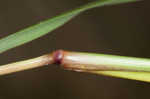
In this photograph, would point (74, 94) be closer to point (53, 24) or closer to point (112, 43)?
point (112, 43)

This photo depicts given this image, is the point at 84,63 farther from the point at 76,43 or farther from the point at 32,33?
the point at 76,43

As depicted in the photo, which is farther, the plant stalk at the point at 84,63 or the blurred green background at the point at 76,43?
the blurred green background at the point at 76,43

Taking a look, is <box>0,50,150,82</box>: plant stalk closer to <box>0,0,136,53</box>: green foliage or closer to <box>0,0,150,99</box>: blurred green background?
<box>0,0,136,53</box>: green foliage

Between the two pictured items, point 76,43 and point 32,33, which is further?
point 76,43

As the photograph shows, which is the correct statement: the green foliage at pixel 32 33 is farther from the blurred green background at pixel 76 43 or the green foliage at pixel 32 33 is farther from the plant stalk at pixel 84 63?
the blurred green background at pixel 76 43

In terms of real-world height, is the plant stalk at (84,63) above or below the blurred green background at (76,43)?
below

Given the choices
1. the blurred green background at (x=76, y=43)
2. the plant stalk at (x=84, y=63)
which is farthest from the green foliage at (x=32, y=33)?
the blurred green background at (x=76, y=43)

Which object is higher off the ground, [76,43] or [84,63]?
[76,43]

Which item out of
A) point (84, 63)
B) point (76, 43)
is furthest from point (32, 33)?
point (76, 43)
